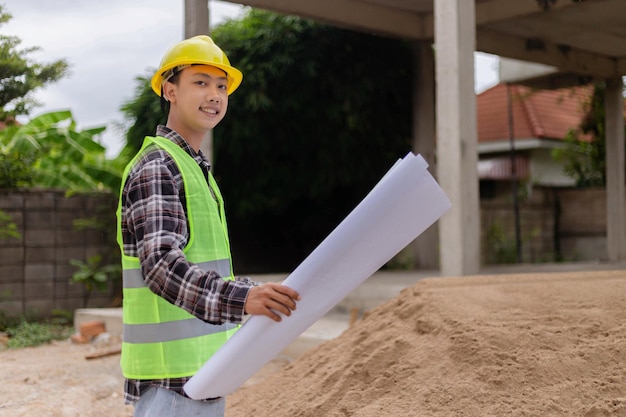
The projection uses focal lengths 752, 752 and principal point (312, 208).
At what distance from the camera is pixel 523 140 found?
643 inches

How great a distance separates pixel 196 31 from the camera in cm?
685

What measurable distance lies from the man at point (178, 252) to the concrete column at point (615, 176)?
1027cm

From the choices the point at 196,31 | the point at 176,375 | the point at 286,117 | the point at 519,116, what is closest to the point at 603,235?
the point at 519,116

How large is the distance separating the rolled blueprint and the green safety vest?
170 millimetres

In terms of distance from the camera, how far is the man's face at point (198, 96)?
1.83 m

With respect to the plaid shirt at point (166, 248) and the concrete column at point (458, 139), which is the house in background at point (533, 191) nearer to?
the concrete column at point (458, 139)

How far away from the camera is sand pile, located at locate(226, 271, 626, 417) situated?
9.73 ft

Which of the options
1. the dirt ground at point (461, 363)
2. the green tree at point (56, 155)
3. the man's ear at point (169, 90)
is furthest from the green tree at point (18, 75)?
the man's ear at point (169, 90)

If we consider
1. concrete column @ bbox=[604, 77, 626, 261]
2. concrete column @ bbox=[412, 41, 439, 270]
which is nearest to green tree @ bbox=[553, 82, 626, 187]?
concrete column @ bbox=[604, 77, 626, 261]

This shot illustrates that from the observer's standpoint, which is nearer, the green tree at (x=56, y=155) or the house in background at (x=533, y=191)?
the green tree at (x=56, y=155)

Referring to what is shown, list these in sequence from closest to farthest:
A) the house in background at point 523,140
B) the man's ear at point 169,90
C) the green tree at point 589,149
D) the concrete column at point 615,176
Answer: the man's ear at point 169,90
the concrete column at point 615,176
the green tree at point 589,149
the house in background at point 523,140

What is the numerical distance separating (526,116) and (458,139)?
11.7 m

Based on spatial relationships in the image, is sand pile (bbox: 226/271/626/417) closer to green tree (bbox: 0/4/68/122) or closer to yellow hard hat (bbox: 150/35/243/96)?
yellow hard hat (bbox: 150/35/243/96)

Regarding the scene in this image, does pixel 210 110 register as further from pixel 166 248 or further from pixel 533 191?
pixel 533 191
